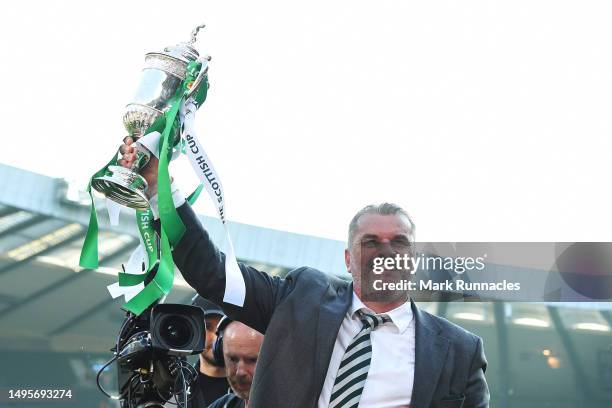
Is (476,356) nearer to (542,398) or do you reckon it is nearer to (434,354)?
(434,354)

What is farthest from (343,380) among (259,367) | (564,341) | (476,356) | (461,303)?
(564,341)

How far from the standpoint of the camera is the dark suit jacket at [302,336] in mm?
2145

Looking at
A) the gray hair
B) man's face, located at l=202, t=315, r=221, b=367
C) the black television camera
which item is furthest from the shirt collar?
man's face, located at l=202, t=315, r=221, b=367

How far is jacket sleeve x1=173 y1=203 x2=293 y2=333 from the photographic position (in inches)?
83.4

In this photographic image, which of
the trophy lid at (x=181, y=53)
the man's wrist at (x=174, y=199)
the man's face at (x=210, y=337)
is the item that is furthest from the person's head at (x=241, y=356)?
the trophy lid at (x=181, y=53)

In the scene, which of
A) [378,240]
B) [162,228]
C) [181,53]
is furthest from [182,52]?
[378,240]

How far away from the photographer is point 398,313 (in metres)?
2.28

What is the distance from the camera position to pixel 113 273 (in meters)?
6.98

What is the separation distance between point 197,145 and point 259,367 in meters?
0.60

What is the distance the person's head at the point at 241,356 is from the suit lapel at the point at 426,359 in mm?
514

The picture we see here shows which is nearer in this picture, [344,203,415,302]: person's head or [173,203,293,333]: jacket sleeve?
[173,203,293,333]: jacket sleeve

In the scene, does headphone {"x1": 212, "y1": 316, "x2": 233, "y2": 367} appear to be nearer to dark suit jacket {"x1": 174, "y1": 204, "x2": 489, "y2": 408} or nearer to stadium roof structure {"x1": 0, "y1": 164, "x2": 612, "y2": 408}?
dark suit jacket {"x1": 174, "y1": 204, "x2": 489, "y2": 408}

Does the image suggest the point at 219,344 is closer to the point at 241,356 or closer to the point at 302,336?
the point at 241,356

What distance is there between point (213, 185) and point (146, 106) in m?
0.26
